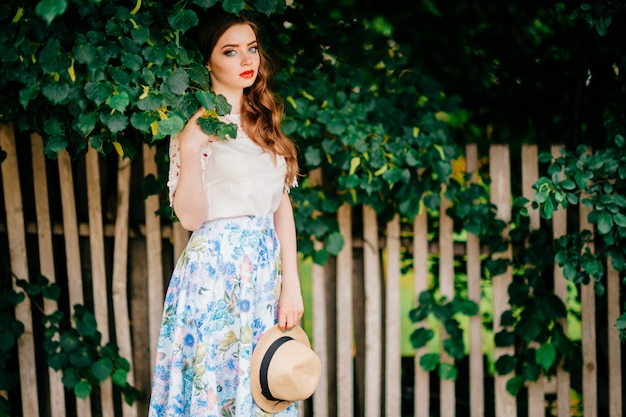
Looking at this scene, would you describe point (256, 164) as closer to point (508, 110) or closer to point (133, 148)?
point (133, 148)

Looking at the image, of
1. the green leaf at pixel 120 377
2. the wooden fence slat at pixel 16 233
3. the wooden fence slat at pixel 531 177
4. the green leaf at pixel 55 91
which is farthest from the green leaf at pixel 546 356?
the wooden fence slat at pixel 16 233

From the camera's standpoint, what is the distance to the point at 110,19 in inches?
84.0

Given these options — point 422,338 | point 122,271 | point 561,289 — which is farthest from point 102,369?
point 561,289

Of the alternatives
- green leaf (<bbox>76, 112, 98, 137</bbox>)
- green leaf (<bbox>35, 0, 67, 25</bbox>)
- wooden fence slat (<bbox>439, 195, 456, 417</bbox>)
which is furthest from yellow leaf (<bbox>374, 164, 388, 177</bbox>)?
green leaf (<bbox>35, 0, 67, 25</bbox>)

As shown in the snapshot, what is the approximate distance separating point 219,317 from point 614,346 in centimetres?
195

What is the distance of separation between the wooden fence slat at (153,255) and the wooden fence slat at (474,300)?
150 centimetres

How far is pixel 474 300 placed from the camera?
327cm

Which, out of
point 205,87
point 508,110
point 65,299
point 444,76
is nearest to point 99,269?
point 65,299

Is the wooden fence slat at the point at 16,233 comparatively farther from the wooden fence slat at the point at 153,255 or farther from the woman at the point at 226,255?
the woman at the point at 226,255

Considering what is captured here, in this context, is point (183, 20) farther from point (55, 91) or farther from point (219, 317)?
point (219, 317)

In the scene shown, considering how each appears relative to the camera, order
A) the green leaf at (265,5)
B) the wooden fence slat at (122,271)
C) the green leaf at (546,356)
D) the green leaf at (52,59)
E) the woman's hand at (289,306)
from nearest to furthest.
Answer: the green leaf at (52,59), the green leaf at (265,5), the woman's hand at (289,306), the green leaf at (546,356), the wooden fence slat at (122,271)

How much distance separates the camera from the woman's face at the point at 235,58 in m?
2.36

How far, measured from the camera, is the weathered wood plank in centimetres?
322

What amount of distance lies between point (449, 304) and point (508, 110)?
106 centimetres
